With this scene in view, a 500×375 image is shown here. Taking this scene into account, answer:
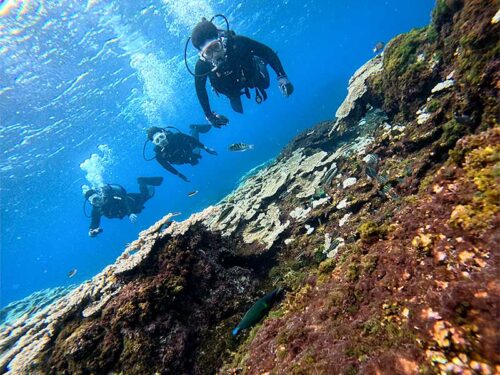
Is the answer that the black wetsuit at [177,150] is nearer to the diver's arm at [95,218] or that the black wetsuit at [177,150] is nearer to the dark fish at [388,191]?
the diver's arm at [95,218]

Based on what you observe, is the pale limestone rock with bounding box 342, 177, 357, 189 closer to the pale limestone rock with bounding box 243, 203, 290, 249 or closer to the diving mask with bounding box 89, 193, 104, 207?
the pale limestone rock with bounding box 243, 203, 290, 249

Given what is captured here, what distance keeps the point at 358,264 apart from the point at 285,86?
6878mm

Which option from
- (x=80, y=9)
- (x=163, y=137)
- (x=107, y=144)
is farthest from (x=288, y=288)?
(x=107, y=144)

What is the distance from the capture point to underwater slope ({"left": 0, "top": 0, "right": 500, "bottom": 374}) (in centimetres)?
183

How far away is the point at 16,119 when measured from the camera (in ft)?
64.7

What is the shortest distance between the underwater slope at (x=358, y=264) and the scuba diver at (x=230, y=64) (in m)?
3.07

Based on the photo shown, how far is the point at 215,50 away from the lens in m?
8.34

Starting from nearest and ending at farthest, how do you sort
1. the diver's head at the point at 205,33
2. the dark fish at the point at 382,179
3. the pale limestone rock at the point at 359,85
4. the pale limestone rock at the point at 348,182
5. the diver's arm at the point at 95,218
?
1. the dark fish at the point at 382,179
2. the pale limestone rock at the point at 348,182
3. the pale limestone rock at the point at 359,85
4. the diver's head at the point at 205,33
5. the diver's arm at the point at 95,218

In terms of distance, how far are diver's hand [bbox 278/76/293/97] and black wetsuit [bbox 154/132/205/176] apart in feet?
20.0

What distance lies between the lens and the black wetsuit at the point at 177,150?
13.4 metres

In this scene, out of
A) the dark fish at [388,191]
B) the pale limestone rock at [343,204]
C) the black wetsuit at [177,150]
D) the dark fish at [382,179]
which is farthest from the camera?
the black wetsuit at [177,150]

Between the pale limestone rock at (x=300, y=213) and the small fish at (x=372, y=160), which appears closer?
the small fish at (x=372, y=160)

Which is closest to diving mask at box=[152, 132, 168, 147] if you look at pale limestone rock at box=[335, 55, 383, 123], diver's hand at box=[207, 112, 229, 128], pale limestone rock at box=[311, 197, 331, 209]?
diver's hand at box=[207, 112, 229, 128]

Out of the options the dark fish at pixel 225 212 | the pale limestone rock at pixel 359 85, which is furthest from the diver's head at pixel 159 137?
the pale limestone rock at pixel 359 85
